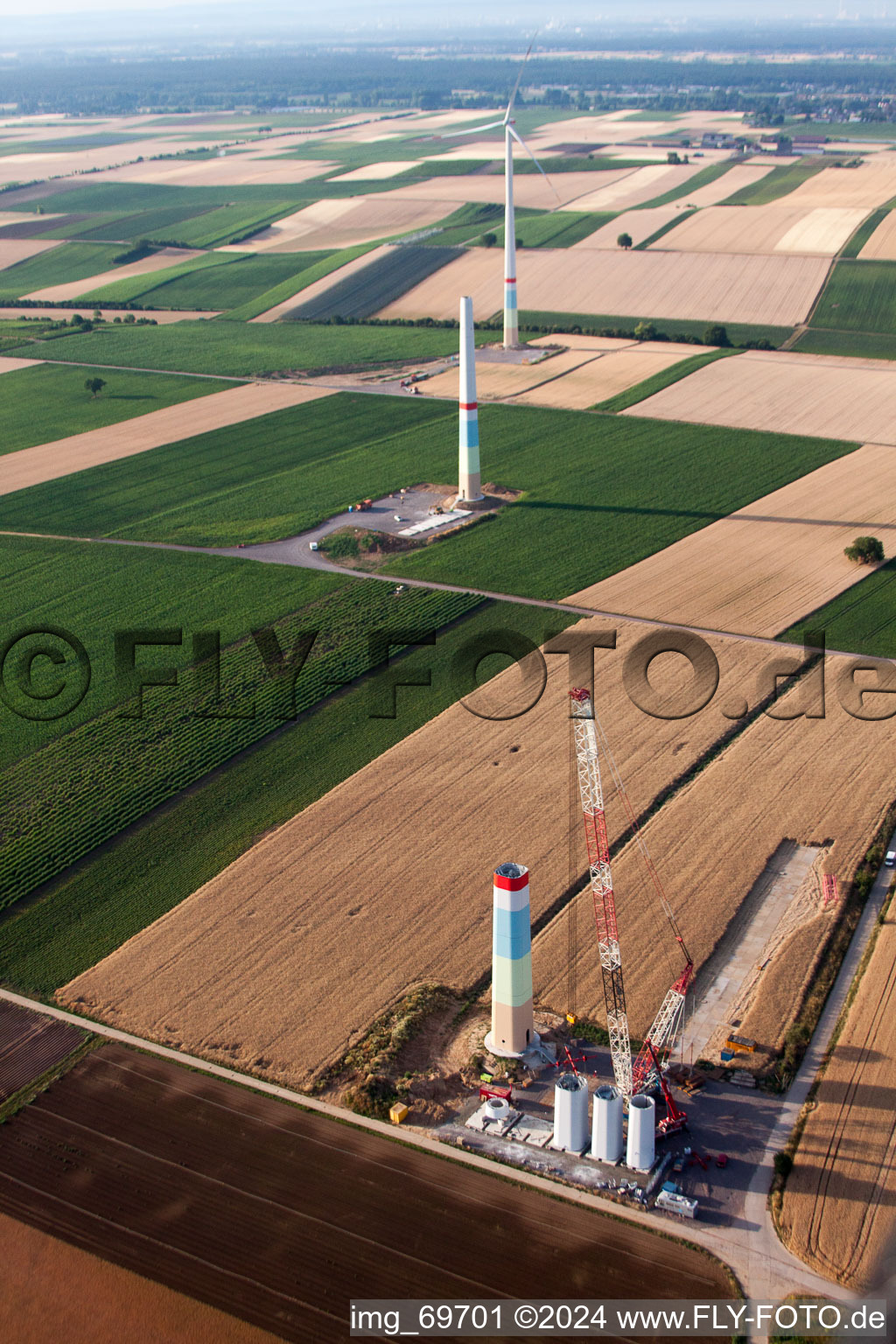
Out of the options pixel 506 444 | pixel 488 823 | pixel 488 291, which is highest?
pixel 488 291

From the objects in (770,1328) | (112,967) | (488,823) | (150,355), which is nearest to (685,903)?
(488,823)

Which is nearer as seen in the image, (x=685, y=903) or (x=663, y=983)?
(x=663, y=983)

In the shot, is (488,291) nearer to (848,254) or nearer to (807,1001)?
(848,254)

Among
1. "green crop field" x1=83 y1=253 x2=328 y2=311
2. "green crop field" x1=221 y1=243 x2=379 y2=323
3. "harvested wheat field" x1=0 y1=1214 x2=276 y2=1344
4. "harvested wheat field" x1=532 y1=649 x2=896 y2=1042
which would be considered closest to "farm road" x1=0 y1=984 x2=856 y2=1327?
"harvested wheat field" x1=532 y1=649 x2=896 y2=1042

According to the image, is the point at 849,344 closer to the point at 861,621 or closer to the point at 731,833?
the point at 861,621

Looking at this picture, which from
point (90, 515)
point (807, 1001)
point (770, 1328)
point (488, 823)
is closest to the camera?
point (770, 1328)

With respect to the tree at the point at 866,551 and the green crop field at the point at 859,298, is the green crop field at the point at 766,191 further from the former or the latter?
the tree at the point at 866,551

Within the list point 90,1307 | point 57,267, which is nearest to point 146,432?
point 57,267
